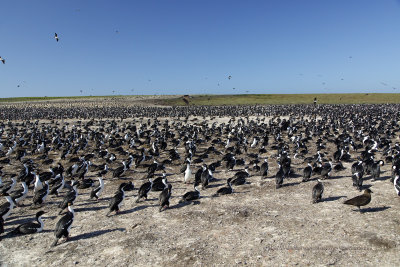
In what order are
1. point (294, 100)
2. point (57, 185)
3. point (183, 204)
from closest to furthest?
point (183, 204) → point (57, 185) → point (294, 100)

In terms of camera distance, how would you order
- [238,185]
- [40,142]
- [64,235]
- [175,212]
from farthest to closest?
[40,142] → [238,185] → [175,212] → [64,235]

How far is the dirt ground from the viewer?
8289mm

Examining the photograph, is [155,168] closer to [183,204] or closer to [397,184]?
[183,204]

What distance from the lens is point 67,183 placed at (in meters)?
14.9

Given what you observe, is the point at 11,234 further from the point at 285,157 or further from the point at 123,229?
the point at 285,157

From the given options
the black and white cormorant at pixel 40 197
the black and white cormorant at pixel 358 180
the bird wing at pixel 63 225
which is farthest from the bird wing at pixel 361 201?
the black and white cormorant at pixel 40 197

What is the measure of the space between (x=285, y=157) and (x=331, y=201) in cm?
686

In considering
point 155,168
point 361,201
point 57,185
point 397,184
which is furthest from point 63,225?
point 397,184

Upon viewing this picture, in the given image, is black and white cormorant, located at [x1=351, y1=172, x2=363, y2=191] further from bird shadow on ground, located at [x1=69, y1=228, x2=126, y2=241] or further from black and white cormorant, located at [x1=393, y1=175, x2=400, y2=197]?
bird shadow on ground, located at [x1=69, y1=228, x2=126, y2=241]

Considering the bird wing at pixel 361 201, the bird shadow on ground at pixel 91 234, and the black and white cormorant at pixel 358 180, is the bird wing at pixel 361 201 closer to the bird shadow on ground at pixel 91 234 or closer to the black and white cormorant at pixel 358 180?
the black and white cormorant at pixel 358 180

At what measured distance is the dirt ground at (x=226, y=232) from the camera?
→ 8.29m

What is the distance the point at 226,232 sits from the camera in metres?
9.89

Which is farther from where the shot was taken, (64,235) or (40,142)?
(40,142)

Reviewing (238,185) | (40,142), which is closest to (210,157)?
(238,185)
